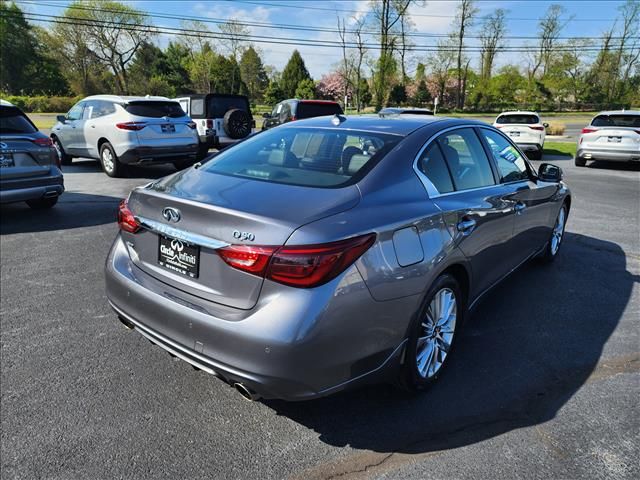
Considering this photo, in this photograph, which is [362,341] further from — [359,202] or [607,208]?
[607,208]

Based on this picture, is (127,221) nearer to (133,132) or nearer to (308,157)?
(308,157)

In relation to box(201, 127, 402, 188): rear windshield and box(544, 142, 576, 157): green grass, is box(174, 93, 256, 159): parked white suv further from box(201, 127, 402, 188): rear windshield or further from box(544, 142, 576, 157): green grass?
box(544, 142, 576, 157): green grass

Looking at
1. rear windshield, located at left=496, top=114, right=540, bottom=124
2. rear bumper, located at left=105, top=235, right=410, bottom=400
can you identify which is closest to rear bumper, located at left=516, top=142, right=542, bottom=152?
rear windshield, located at left=496, top=114, right=540, bottom=124

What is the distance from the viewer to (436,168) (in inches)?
113

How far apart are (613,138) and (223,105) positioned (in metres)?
11.0

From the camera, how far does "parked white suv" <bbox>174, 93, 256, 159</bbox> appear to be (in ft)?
40.9

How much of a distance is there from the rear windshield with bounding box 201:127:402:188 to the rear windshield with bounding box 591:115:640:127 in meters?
13.3

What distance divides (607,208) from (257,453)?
26.8 ft

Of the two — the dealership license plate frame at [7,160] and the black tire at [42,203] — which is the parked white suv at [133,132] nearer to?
the black tire at [42,203]

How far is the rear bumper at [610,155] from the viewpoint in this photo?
40.8 ft

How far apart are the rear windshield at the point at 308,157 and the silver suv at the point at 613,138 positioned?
12.6m

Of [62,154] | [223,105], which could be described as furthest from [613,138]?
[62,154]

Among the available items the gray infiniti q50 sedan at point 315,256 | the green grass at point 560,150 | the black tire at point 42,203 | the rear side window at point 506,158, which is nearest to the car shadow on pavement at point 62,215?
the black tire at point 42,203

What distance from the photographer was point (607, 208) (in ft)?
26.7
